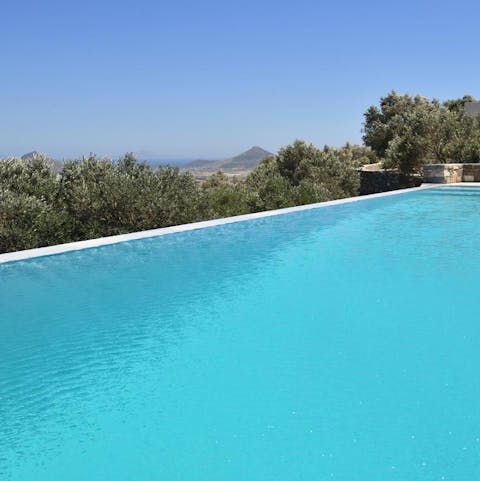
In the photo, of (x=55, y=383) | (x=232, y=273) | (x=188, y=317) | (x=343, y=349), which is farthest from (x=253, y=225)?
(x=55, y=383)

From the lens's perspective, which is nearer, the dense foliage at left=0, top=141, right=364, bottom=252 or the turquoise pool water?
the turquoise pool water

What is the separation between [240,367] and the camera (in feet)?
14.6

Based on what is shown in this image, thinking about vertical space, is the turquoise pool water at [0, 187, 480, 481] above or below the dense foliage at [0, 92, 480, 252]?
below

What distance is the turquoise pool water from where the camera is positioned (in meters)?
3.14

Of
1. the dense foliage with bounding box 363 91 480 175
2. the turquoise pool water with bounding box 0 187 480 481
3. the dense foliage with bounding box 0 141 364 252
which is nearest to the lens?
the turquoise pool water with bounding box 0 187 480 481

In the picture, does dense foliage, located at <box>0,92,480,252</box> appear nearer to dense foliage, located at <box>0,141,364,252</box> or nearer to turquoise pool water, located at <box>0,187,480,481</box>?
dense foliage, located at <box>0,141,364,252</box>

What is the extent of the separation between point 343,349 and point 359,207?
33.5 ft

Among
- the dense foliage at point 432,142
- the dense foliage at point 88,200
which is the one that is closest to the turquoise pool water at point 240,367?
the dense foliage at point 88,200

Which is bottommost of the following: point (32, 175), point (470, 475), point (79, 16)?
point (470, 475)

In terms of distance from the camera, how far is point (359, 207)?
14.6m

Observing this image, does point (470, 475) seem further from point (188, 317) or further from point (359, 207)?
point (359, 207)

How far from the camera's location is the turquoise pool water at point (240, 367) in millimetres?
3145

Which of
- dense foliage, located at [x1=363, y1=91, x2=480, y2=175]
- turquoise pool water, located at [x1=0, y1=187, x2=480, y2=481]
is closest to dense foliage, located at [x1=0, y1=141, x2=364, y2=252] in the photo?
turquoise pool water, located at [x1=0, y1=187, x2=480, y2=481]

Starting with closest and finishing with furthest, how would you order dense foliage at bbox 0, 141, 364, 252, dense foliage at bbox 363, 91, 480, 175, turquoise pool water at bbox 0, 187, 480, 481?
turquoise pool water at bbox 0, 187, 480, 481
dense foliage at bbox 0, 141, 364, 252
dense foliage at bbox 363, 91, 480, 175
